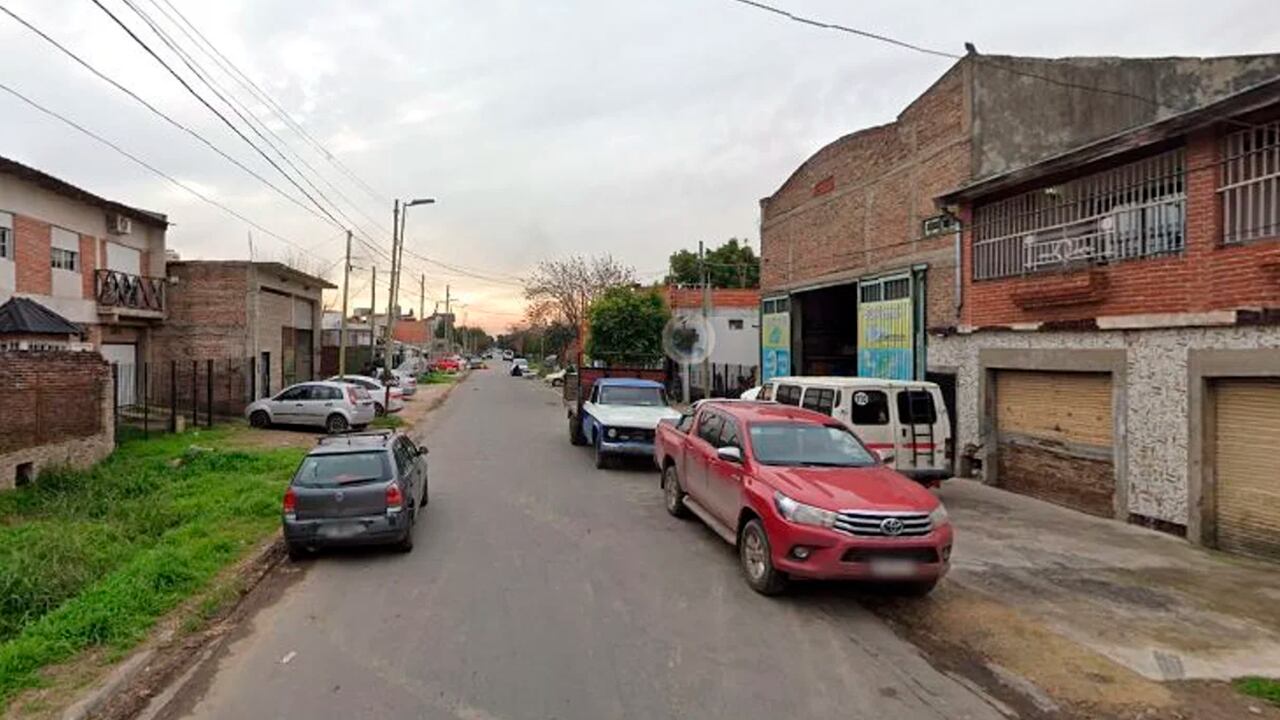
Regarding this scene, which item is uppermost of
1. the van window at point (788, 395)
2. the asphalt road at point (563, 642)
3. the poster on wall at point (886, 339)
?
the poster on wall at point (886, 339)

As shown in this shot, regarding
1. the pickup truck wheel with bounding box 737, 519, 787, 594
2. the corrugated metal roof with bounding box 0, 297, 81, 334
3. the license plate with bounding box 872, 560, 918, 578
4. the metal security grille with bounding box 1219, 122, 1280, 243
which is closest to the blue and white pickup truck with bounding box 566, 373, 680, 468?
the pickup truck wheel with bounding box 737, 519, 787, 594

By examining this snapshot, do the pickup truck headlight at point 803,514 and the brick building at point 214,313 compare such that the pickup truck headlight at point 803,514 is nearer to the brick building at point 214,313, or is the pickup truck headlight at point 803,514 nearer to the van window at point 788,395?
the van window at point 788,395

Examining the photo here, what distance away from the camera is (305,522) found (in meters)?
8.68

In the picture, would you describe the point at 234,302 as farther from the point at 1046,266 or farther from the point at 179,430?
the point at 1046,266

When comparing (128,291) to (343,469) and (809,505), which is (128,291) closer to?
(343,469)

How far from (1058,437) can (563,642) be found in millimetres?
9804

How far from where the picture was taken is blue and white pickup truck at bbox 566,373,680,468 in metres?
15.6

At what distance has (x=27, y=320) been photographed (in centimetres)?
1752

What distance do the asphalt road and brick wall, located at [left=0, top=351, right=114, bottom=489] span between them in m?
7.59

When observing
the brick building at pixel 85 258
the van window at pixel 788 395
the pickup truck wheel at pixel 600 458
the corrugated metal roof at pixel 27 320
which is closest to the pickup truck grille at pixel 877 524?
the van window at pixel 788 395

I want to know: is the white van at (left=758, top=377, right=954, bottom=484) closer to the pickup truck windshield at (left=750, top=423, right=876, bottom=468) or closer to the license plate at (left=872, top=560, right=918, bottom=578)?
the pickup truck windshield at (left=750, top=423, right=876, bottom=468)

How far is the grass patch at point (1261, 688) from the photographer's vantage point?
17.5 feet

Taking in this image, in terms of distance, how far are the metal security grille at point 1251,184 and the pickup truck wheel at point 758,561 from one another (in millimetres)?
7168

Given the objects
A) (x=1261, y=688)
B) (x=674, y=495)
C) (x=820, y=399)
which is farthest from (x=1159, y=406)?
(x=674, y=495)
